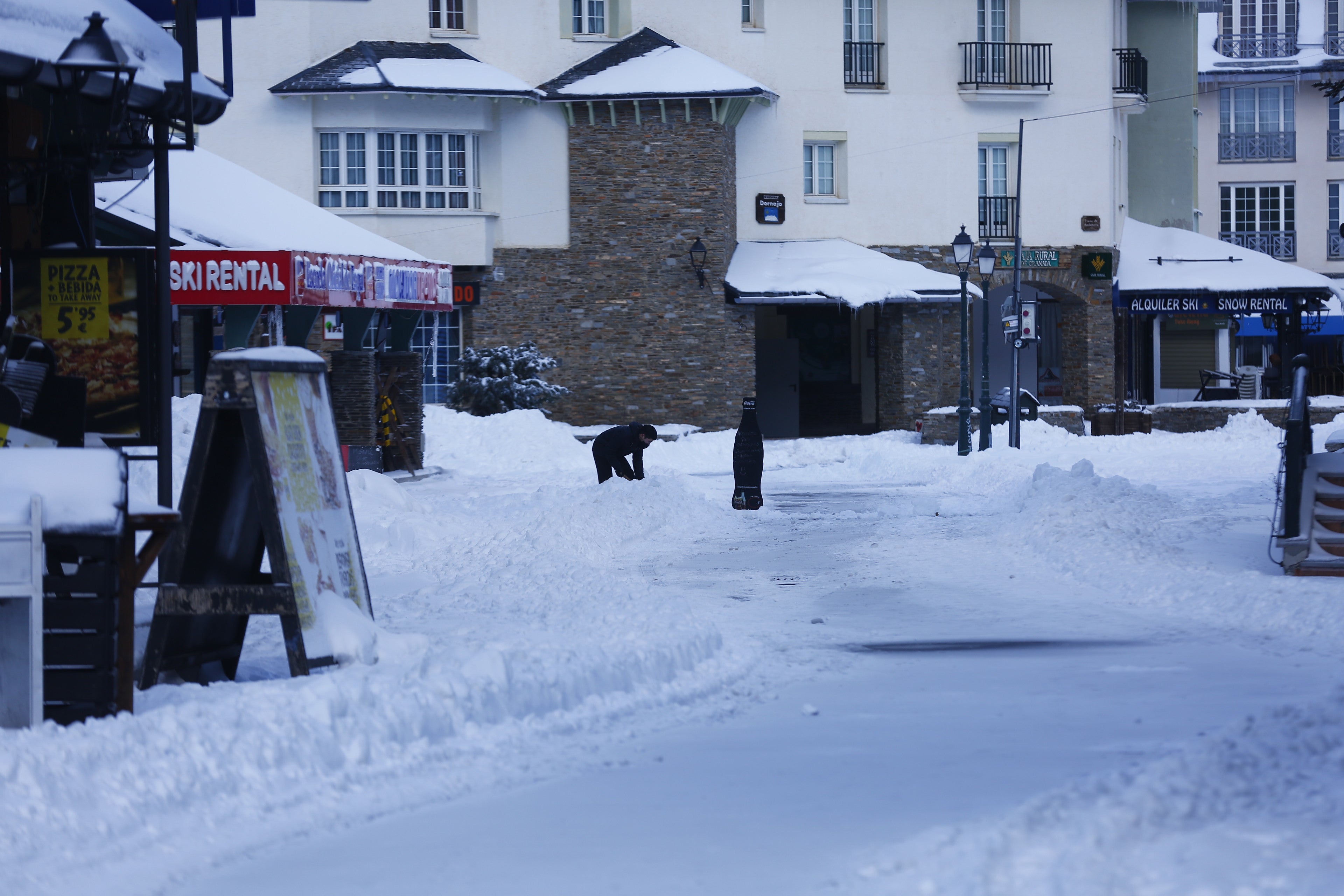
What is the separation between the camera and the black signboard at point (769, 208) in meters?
33.6

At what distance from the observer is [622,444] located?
17594 mm

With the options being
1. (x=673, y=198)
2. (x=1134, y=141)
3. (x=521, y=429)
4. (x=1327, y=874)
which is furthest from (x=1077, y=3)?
(x=1327, y=874)

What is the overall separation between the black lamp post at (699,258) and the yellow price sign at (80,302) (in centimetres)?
2297

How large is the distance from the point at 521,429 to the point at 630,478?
10723 millimetres

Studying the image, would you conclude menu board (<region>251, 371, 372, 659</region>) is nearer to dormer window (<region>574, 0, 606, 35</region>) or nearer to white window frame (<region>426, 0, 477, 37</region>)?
white window frame (<region>426, 0, 477, 37</region>)

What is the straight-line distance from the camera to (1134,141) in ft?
128

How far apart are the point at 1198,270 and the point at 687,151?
13483mm

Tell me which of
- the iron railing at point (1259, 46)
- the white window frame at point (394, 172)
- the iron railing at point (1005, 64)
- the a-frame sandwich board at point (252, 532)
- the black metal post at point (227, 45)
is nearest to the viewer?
the a-frame sandwich board at point (252, 532)

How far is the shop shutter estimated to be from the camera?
47031mm

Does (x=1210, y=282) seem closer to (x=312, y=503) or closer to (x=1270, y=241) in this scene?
(x=1270, y=241)

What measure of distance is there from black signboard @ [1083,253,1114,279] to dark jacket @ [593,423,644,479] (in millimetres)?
19695

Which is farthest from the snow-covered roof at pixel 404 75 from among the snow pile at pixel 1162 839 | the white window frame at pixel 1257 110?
the white window frame at pixel 1257 110

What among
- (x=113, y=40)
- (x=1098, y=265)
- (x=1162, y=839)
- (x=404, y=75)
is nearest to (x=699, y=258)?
(x=404, y=75)

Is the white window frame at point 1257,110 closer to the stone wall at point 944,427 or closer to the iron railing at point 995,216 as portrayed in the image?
the iron railing at point 995,216
